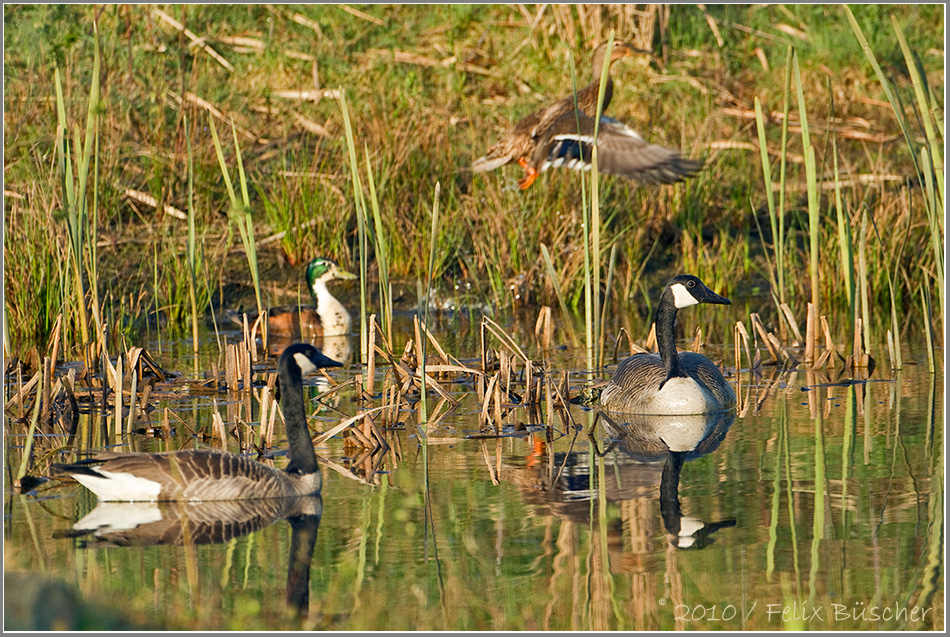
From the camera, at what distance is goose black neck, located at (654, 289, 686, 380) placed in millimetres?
8727

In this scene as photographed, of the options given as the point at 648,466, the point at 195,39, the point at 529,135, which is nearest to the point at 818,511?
the point at 648,466

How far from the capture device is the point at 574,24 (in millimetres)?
18391

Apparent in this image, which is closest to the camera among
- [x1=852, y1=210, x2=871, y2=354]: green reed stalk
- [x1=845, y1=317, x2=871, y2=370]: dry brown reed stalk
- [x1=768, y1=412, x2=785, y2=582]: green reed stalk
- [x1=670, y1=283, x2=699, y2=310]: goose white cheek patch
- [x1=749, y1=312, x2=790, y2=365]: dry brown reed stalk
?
[x1=768, y1=412, x2=785, y2=582]: green reed stalk

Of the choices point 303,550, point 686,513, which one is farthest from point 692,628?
point 303,550

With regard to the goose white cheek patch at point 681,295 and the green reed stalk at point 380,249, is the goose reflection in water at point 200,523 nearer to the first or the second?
the green reed stalk at point 380,249

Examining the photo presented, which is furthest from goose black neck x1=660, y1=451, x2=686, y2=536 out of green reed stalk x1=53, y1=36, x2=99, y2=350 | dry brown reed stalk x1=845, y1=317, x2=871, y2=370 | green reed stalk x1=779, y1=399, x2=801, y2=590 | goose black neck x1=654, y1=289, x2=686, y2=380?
green reed stalk x1=53, y1=36, x2=99, y2=350

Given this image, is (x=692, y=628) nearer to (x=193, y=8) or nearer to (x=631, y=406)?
(x=631, y=406)

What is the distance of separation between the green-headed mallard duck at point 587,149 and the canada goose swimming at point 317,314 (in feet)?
6.38

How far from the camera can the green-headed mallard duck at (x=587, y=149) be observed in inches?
421

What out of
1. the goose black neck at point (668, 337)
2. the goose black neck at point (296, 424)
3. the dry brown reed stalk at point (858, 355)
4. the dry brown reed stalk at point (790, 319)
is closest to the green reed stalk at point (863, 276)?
the dry brown reed stalk at point (858, 355)

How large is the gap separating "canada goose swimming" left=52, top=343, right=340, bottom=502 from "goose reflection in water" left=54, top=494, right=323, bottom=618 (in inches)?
2.1

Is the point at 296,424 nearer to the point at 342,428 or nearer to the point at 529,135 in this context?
the point at 342,428

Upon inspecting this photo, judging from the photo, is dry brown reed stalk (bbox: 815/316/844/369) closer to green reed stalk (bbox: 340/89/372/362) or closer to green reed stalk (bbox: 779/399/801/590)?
green reed stalk (bbox: 779/399/801/590)

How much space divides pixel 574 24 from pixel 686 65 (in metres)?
1.86
